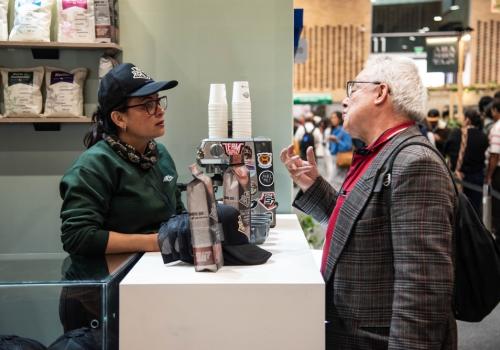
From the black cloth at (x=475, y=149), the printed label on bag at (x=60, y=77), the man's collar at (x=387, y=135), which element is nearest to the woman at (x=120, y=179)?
the man's collar at (x=387, y=135)

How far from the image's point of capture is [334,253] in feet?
5.41

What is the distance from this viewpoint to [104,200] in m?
1.92

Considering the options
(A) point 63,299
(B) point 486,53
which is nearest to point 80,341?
(A) point 63,299

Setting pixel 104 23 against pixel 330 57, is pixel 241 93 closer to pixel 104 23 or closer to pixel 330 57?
pixel 104 23

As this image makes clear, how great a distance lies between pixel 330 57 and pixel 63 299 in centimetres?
1369

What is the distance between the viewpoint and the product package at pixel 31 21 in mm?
3006

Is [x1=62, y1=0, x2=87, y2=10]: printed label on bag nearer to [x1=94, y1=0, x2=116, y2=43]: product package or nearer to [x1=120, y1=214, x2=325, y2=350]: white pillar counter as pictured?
[x1=94, y1=0, x2=116, y2=43]: product package

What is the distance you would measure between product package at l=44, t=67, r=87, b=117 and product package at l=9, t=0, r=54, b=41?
20 centimetres

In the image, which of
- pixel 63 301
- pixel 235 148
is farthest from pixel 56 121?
pixel 63 301

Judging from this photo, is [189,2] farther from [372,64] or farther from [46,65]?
[372,64]

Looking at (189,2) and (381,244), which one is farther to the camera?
(189,2)

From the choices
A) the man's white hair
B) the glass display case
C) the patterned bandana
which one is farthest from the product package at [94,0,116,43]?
the man's white hair

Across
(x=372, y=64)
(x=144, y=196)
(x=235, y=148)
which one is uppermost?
(x=372, y=64)

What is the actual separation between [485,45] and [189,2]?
1307cm
